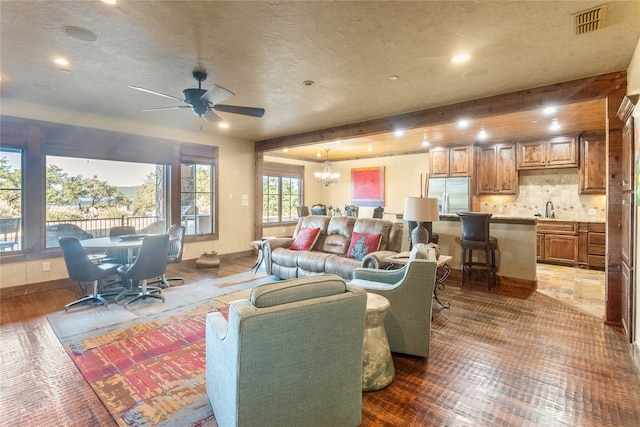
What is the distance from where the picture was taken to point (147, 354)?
8.73 feet

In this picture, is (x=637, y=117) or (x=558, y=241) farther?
(x=558, y=241)

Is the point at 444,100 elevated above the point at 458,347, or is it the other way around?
the point at 444,100

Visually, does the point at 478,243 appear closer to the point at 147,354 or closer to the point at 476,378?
the point at 476,378

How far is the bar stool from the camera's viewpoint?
14.9ft

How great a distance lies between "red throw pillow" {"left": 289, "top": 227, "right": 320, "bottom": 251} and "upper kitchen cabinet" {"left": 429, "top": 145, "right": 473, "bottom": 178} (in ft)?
13.5

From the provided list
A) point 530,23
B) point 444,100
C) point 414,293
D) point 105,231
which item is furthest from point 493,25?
point 105,231

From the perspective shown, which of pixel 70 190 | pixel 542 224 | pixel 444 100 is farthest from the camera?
pixel 542 224

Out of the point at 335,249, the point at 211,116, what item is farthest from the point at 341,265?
A: the point at 211,116

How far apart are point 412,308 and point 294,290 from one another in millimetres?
1381

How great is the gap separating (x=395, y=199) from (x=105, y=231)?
7.00 meters

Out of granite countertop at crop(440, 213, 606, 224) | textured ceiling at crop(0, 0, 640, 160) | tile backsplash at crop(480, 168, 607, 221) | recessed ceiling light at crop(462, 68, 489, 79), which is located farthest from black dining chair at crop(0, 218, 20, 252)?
tile backsplash at crop(480, 168, 607, 221)

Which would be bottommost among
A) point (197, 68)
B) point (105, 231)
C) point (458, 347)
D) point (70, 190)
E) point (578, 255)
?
point (458, 347)

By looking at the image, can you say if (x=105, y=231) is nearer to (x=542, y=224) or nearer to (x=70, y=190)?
(x=70, y=190)

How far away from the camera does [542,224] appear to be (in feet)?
21.4
